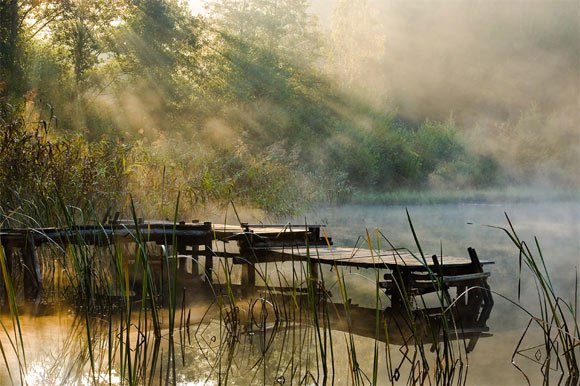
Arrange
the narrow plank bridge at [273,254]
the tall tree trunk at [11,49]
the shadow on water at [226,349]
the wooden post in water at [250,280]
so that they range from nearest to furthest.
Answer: the shadow on water at [226,349] → the narrow plank bridge at [273,254] → the wooden post in water at [250,280] → the tall tree trunk at [11,49]

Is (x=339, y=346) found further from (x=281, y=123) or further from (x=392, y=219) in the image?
(x=281, y=123)

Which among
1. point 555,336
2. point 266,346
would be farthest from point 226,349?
point 555,336

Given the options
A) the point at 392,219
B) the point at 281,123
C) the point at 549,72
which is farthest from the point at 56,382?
the point at 549,72

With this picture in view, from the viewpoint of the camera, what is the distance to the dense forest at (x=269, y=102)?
31.9 feet

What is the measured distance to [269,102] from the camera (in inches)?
671

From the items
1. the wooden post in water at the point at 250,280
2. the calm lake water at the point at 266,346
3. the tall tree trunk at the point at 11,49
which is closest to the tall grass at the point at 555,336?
the calm lake water at the point at 266,346

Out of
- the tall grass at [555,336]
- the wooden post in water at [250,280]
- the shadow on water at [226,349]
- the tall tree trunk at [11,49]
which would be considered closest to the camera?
the tall grass at [555,336]

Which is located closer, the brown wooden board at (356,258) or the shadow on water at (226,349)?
the shadow on water at (226,349)

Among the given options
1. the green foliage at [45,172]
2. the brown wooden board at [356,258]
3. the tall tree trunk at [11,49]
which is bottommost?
the brown wooden board at [356,258]

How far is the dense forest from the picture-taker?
9734 millimetres

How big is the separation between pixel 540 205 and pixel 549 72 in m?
8.95

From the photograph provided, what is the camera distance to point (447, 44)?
27.3 metres

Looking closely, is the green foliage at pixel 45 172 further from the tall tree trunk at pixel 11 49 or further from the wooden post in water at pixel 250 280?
the tall tree trunk at pixel 11 49

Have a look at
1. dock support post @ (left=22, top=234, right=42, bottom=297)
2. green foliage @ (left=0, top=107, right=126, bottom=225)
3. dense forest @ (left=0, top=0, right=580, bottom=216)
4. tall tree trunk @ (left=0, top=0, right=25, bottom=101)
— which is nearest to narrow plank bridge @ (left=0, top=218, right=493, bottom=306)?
dock support post @ (left=22, top=234, right=42, bottom=297)
